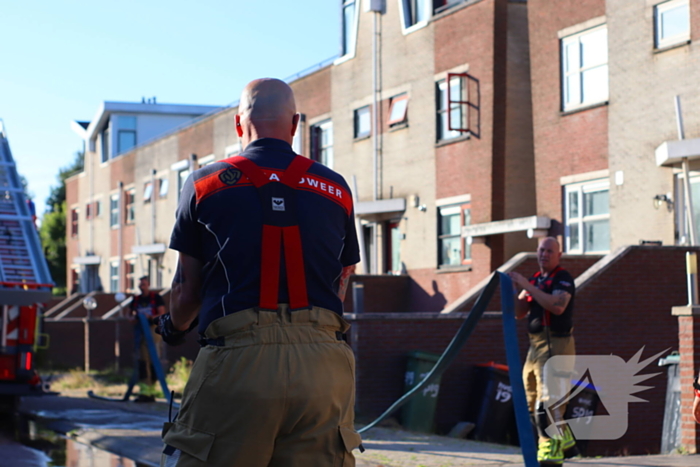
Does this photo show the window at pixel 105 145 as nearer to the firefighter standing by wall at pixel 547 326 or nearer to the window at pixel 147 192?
the window at pixel 147 192

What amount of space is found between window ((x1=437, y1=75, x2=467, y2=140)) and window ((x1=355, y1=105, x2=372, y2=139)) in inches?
111

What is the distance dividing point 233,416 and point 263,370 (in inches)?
6.8

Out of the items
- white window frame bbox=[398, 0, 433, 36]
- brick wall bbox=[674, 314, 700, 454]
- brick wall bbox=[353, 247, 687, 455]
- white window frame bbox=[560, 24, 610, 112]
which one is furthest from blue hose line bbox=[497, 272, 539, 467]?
white window frame bbox=[398, 0, 433, 36]

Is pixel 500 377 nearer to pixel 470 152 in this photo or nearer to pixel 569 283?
pixel 569 283

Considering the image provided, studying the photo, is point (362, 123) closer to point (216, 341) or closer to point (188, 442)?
point (216, 341)

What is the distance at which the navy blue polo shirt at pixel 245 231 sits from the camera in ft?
10.1

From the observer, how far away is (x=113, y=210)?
140ft

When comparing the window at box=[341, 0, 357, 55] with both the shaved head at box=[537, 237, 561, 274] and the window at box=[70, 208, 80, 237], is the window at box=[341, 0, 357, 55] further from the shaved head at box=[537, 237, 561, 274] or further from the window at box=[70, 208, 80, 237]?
the window at box=[70, 208, 80, 237]

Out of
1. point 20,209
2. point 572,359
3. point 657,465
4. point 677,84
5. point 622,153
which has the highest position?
point 677,84

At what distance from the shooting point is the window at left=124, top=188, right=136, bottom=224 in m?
40.6

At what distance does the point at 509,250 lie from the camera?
70.2 feet

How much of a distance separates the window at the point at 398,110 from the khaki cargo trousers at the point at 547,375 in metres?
16.2

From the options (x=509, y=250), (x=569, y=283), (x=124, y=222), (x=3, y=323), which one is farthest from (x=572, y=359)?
(x=124, y=222)

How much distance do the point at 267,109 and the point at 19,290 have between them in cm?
919
